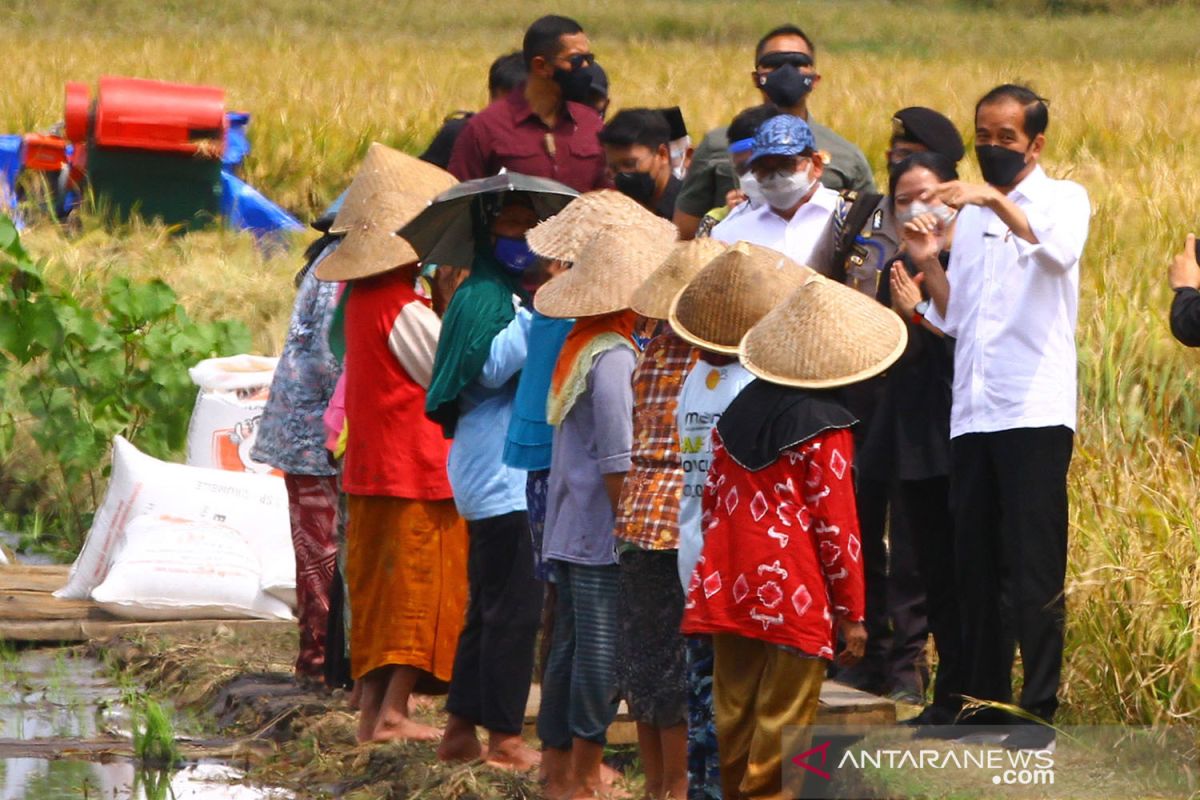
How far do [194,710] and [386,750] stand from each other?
50.3 inches

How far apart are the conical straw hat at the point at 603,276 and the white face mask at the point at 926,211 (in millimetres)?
966

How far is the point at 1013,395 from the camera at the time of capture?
553 cm

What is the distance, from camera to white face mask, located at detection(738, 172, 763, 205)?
253 inches

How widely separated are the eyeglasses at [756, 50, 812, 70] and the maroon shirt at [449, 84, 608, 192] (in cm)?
64

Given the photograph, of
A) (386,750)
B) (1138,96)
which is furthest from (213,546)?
(1138,96)

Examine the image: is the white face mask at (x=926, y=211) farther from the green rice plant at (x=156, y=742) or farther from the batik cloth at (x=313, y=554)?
the green rice plant at (x=156, y=742)

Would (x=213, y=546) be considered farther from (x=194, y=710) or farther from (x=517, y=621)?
(x=517, y=621)

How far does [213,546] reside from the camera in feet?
25.6

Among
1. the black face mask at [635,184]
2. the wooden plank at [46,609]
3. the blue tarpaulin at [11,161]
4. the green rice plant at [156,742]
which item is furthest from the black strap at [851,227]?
the blue tarpaulin at [11,161]

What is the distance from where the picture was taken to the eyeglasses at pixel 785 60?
7.82m

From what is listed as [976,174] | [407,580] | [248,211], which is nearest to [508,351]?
[407,580]

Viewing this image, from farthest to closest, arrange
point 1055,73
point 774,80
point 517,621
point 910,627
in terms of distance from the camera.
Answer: point 1055,73 → point 774,80 → point 910,627 → point 517,621

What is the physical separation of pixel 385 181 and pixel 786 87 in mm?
1705

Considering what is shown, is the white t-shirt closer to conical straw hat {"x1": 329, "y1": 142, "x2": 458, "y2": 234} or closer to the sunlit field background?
the sunlit field background
